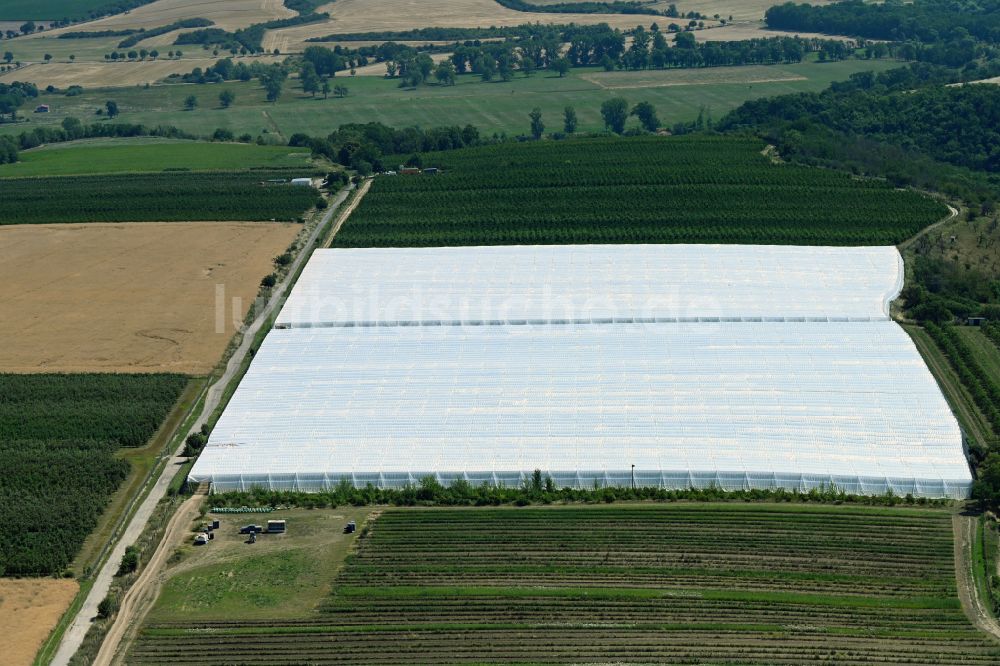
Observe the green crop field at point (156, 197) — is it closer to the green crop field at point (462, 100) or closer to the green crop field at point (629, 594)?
the green crop field at point (462, 100)

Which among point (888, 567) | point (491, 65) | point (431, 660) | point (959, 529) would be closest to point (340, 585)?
point (431, 660)

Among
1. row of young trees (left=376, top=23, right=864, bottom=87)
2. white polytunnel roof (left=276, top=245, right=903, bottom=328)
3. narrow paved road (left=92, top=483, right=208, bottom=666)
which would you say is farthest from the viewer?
row of young trees (left=376, top=23, right=864, bottom=87)

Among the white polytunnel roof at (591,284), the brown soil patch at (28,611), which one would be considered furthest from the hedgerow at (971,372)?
the brown soil patch at (28,611)

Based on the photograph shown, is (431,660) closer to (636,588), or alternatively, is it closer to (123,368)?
(636,588)

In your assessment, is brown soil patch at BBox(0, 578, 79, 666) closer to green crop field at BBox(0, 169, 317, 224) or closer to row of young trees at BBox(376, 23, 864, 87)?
green crop field at BBox(0, 169, 317, 224)

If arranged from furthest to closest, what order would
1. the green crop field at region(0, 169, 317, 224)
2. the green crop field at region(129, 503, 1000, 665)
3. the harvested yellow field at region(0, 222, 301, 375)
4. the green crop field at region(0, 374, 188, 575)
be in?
1. the green crop field at region(0, 169, 317, 224)
2. the harvested yellow field at region(0, 222, 301, 375)
3. the green crop field at region(0, 374, 188, 575)
4. the green crop field at region(129, 503, 1000, 665)

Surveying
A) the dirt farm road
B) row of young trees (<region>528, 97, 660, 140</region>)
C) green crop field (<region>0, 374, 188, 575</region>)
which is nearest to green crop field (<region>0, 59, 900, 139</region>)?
row of young trees (<region>528, 97, 660, 140</region>)

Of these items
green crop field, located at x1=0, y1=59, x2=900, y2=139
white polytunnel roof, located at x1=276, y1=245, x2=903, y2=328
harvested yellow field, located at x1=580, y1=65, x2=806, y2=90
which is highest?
harvested yellow field, located at x1=580, y1=65, x2=806, y2=90
